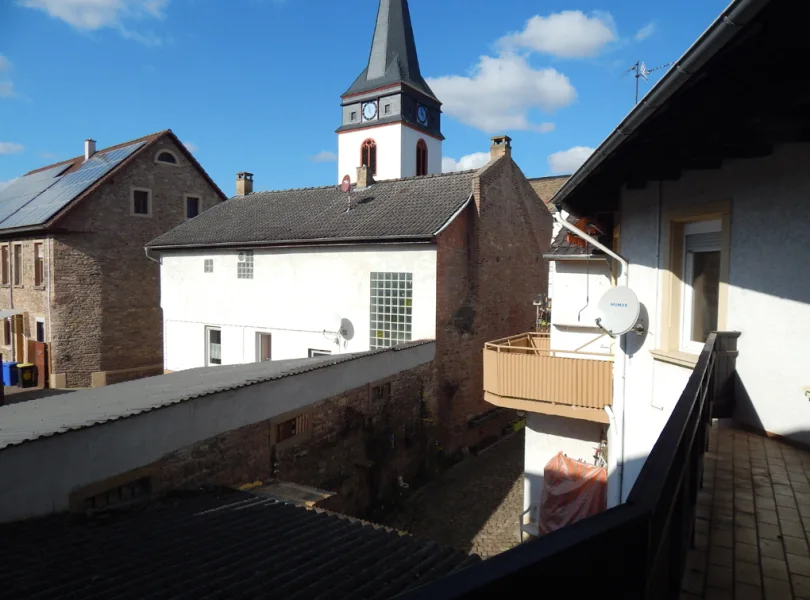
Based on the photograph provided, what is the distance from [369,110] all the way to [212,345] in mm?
25876

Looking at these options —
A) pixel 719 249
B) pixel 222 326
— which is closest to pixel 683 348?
pixel 719 249

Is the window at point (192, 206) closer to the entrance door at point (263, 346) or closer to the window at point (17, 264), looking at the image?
the window at point (17, 264)

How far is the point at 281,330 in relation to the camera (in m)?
17.8

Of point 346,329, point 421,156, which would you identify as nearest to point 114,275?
point 346,329

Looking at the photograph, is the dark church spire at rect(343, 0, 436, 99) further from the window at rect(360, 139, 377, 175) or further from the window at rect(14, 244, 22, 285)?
the window at rect(14, 244, 22, 285)

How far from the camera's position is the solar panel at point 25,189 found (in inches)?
1036

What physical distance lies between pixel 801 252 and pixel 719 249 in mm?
1236

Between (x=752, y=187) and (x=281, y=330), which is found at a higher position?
(x=752, y=187)

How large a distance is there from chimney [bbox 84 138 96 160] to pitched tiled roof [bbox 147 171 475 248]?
9322 millimetres

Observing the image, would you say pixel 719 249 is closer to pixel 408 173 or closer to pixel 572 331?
pixel 572 331

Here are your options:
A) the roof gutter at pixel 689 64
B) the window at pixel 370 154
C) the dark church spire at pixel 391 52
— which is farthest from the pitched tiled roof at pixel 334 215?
the dark church spire at pixel 391 52

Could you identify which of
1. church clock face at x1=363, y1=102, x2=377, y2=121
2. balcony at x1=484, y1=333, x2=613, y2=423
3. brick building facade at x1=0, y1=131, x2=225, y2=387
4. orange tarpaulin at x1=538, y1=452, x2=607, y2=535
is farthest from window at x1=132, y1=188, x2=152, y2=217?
orange tarpaulin at x1=538, y1=452, x2=607, y2=535

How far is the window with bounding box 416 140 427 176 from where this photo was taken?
39.8 m

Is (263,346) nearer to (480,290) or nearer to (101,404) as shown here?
(480,290)
